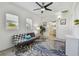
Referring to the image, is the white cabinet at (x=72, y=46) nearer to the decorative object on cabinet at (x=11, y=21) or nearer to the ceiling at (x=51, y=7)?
the ceiling at (x=51, y=7)

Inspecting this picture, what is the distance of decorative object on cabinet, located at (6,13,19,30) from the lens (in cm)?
215

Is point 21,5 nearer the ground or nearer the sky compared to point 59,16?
nearer the sky

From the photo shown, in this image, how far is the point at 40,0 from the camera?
7.30 ft

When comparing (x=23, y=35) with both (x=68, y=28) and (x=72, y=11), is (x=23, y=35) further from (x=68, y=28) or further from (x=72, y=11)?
(x=72, y=11)

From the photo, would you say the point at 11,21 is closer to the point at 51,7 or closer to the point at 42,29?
the point at 42,29

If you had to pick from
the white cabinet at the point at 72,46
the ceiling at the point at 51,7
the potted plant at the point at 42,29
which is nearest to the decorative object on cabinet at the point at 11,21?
the ceiling at the point at 51,7

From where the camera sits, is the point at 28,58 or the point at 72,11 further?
the point at 28,58

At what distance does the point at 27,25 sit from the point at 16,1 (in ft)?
1.83

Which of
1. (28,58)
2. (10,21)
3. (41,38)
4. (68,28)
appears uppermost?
(10,21)

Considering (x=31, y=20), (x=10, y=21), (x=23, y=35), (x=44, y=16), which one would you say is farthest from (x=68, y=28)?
(x=10, y=21)

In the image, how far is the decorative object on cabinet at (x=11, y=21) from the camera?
2.15m

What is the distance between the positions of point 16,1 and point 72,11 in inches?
46.6

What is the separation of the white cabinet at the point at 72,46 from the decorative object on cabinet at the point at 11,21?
115 cm

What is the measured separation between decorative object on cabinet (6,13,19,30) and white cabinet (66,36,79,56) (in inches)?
45.1
